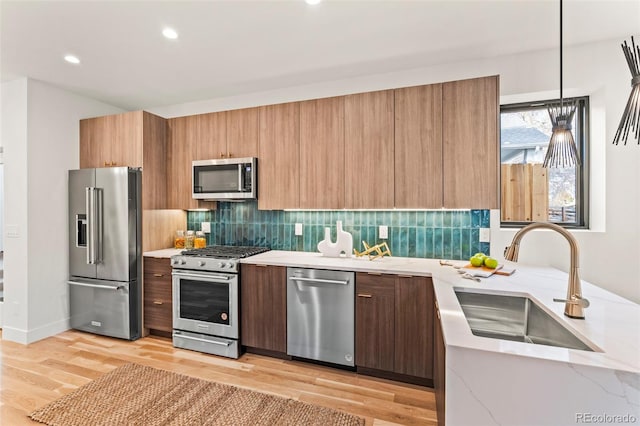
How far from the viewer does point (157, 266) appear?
3.24m

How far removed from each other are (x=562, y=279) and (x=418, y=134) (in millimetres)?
1492

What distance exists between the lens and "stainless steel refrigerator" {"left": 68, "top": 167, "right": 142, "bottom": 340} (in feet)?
10.5

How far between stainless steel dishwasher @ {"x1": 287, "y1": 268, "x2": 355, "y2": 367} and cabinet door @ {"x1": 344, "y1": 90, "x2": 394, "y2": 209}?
2.45 ft

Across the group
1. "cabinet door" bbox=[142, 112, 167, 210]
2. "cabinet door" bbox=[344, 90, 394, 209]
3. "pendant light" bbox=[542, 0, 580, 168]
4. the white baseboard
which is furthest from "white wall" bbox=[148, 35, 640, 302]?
the white baseboard

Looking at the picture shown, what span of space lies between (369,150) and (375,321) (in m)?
1.48

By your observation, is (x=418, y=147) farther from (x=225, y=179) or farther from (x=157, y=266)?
(x=157, y=266)

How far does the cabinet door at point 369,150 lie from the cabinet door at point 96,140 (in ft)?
8.83

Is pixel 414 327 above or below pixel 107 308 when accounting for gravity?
above

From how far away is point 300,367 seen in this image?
266 centimetres

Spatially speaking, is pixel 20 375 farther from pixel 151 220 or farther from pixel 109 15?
pixel 109 15

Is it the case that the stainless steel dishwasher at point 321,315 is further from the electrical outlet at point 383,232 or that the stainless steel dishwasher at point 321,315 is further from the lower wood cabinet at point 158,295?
the lower wood cabinet at point 158,295

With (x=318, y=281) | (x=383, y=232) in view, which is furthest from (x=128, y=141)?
(x=383, y=232)

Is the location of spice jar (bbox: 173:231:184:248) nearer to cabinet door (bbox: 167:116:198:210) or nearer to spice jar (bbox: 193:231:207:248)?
spice jar (bbox: 193:231:207:248)

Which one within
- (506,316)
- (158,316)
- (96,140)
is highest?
(96,140)
